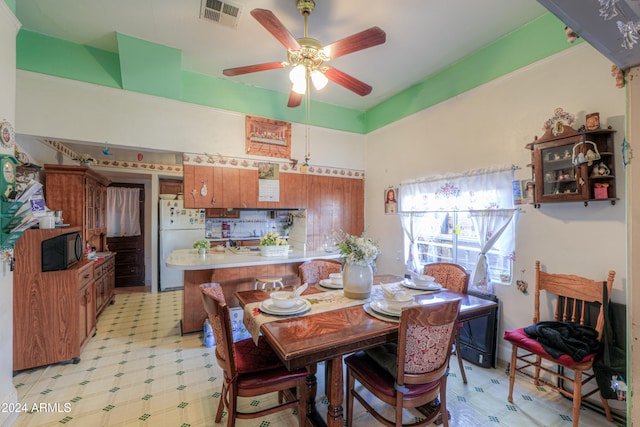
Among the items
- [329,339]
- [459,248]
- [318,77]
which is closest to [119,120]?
[318,77]

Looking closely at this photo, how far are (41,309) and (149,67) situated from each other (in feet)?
8.83

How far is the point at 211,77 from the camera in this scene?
3512mm

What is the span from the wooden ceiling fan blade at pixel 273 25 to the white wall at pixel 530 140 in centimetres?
213

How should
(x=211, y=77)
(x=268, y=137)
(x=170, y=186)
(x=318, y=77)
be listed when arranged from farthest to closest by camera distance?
(x=170, y=186) → (x=268, y=137) → (x=211, y=77) → (x=318, y=77)

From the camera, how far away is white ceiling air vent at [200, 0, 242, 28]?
2277 mm

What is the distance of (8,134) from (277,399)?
9.18ft

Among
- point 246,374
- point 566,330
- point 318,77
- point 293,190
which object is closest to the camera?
point 246,374

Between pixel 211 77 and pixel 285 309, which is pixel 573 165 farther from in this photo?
pixel 211 77

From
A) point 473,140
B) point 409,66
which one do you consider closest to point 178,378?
point 473,140

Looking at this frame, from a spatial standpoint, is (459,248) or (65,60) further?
(459,248)

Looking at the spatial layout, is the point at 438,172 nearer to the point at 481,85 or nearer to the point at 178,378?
the point at 481,85

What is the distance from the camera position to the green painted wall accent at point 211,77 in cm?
251

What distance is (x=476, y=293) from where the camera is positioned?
2742 mm

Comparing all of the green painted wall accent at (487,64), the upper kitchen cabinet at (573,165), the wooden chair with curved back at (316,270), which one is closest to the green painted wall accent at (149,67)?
the wooden chair with curved back at (316,270)
